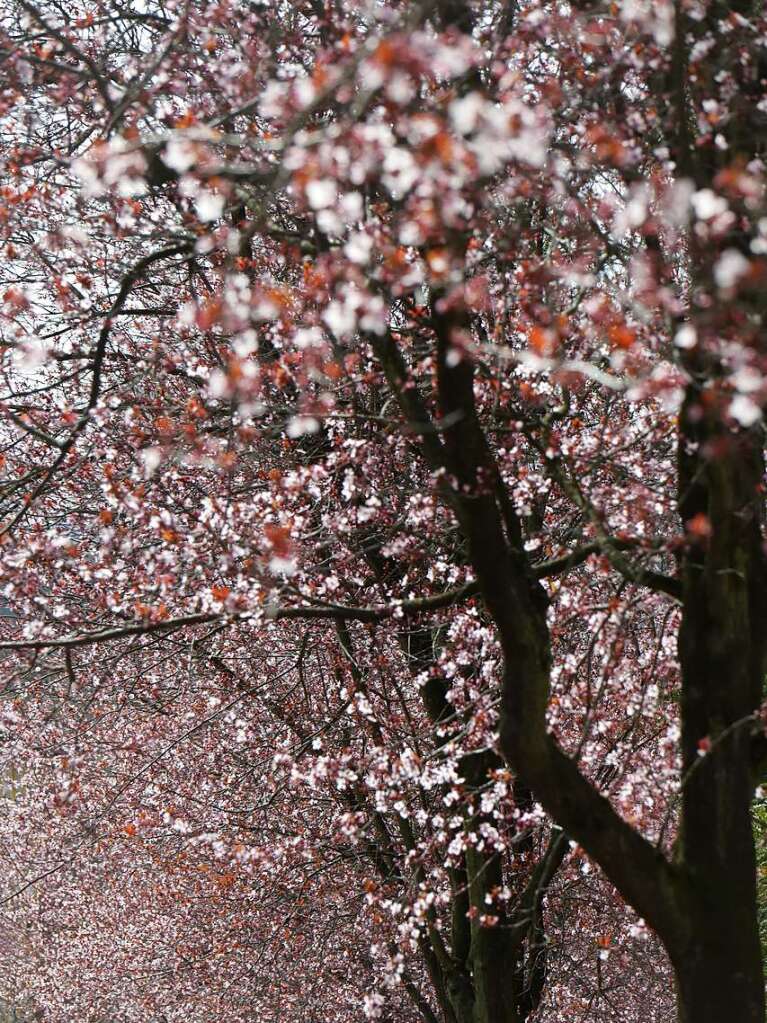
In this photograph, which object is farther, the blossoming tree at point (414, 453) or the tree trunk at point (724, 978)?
the tree trunk at point (724, 978)

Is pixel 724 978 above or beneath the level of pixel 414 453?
beneath

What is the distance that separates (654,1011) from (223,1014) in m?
6.17

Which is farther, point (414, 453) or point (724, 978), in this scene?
point (414, 453)

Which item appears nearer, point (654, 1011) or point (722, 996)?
point (722, 996)

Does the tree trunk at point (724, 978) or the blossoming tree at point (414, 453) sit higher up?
the blossoming tree at point (414, 453)

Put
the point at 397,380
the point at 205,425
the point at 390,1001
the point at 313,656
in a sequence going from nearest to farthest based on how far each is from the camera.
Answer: the point at 397,380, the point at 205,425, the point at 313,656, the point at 390,1001

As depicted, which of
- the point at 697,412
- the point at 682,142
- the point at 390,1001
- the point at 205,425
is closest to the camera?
the point at 697,412

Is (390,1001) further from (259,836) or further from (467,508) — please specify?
(467,508)

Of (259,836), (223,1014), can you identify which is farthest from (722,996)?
(223,1014)

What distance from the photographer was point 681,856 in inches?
202

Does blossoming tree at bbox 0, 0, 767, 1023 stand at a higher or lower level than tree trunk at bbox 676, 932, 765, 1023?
higher

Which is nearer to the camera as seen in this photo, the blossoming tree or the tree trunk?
the blossoming tree

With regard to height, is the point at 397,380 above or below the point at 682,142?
below

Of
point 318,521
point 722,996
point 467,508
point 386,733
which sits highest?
point 318,521
